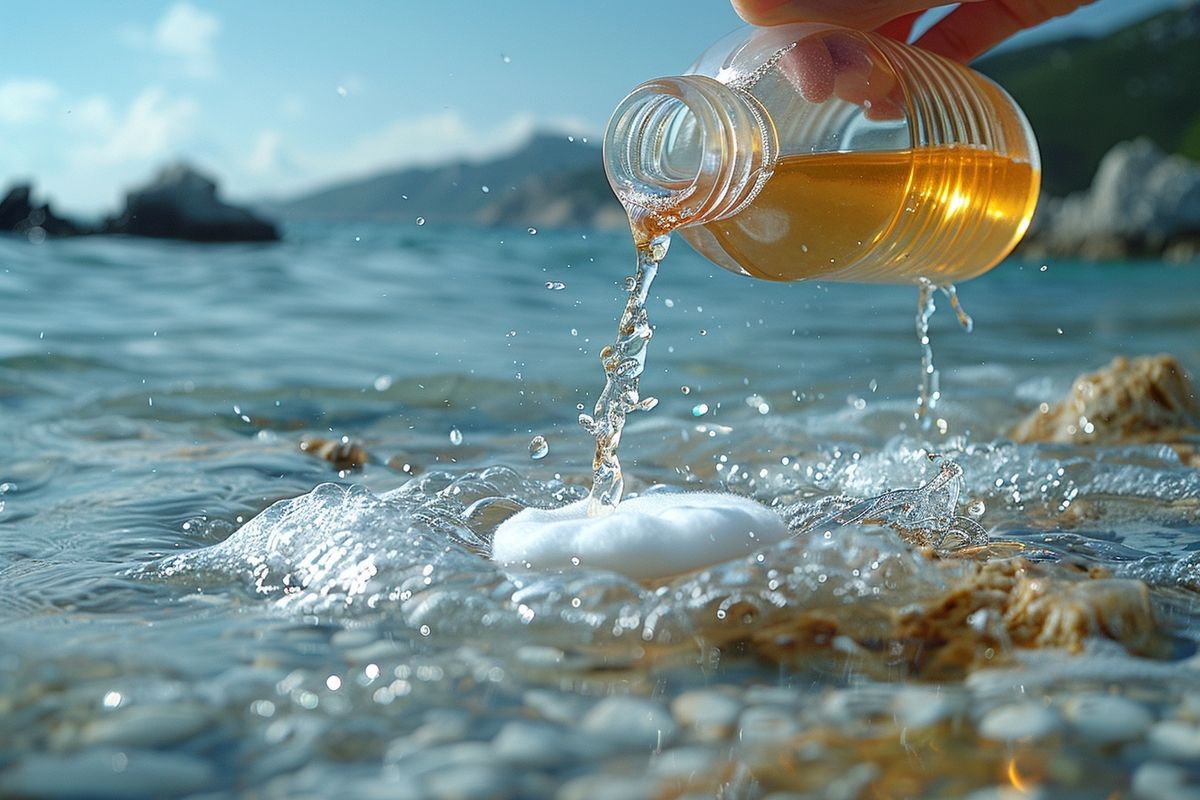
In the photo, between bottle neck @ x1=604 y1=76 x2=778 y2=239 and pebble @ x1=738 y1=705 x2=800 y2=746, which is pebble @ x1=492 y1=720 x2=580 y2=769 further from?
bottle neck @ x1=604 y1=76 x2=778 y2=239

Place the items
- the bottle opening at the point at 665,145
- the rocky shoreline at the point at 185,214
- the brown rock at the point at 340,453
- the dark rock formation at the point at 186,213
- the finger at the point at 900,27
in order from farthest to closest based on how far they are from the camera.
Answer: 1. the dark rock formation at the point at 186,213
2. the rocky shoreline at the point at 185,214
3. the brown rock at the point at 340,453
4. the finger at the point at 900,27
5. the bottle opening at the point at 665,145

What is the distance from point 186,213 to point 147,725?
21.3 m

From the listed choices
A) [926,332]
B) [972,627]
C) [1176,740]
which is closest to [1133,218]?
[926,332]

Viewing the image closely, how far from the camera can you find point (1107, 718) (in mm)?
1549

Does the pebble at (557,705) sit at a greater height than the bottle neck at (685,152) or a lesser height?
lesser

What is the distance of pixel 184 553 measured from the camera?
2488 mm

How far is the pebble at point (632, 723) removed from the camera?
1.51m

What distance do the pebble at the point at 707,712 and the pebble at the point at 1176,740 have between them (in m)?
0.52

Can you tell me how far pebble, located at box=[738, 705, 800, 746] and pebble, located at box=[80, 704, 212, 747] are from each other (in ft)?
2.28

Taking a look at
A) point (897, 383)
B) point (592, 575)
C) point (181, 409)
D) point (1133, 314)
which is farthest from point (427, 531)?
point (1133, 314)

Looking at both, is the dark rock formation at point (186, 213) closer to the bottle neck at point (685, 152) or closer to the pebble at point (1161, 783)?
the bottle neck at point (685, 152)

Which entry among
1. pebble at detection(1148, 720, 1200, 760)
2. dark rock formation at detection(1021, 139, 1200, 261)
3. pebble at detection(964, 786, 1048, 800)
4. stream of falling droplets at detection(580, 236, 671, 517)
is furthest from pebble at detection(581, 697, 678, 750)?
dark rock formation at detection(1021, 139, 1200, 261)

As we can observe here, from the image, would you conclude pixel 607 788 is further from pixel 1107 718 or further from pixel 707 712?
pixel 1107 718

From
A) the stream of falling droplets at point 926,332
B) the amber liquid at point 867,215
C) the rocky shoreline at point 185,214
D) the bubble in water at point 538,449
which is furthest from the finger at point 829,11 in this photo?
the rocky shoreline at point 185,214
